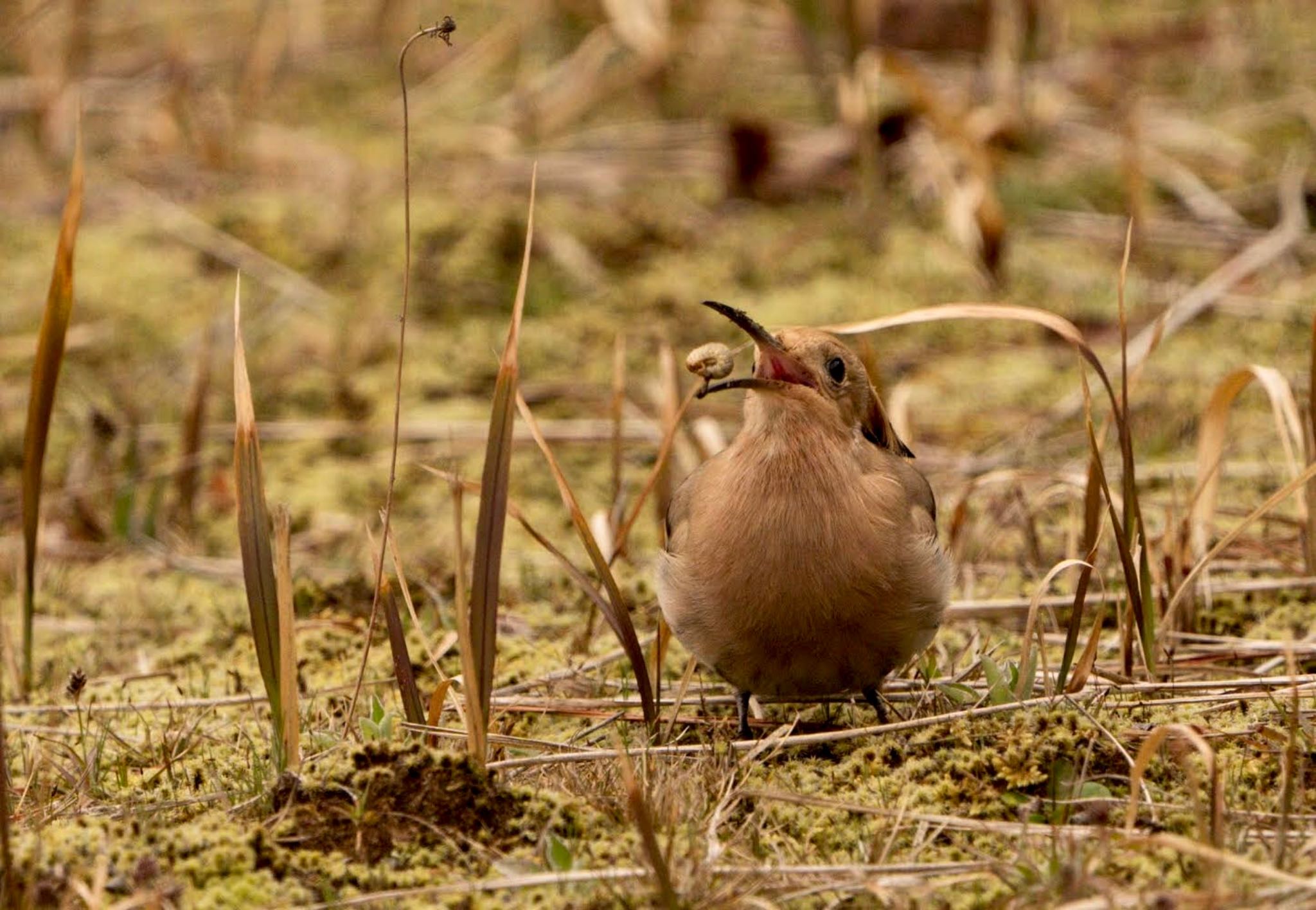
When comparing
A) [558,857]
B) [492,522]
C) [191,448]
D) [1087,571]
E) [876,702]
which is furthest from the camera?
[191,448]

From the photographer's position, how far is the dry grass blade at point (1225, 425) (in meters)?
3.38

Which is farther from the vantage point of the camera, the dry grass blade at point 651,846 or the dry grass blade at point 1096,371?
the dry grass blade at point 1096,371

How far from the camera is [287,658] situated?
8.61 ft

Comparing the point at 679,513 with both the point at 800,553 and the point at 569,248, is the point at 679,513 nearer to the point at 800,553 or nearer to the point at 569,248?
the point at 800,553

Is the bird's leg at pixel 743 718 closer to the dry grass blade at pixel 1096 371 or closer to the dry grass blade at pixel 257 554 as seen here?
the dry grass blade at pixel 1096 371

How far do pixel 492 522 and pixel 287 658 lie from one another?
1.25 ft

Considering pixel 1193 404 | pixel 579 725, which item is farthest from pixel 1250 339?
pixel 579 725

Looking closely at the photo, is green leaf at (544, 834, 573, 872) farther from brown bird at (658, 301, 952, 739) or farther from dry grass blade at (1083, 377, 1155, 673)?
dry grass blade at (1083, 377, 1155, 673)

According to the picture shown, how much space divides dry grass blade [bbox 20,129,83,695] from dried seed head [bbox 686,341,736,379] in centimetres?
103

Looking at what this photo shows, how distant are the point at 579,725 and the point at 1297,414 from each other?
66.4 inches


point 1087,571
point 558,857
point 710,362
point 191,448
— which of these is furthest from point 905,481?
point 191,448

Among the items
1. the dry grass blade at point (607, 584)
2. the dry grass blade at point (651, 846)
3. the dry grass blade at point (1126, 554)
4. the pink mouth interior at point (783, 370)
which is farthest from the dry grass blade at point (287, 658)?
the dry grass blade at point (1126, 554)

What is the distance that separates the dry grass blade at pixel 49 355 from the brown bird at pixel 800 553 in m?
1.09

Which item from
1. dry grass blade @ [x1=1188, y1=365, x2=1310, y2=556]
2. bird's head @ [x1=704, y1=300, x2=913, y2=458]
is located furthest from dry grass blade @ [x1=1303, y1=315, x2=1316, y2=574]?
bird's head @ [x1=704, y1=300, x2=913, y2=458]
